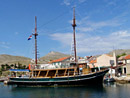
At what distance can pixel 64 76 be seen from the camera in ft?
128

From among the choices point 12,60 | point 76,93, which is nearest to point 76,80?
point 76,93

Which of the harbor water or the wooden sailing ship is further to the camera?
the wooden sailing ship

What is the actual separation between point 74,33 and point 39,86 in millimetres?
16303

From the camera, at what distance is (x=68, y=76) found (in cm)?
3850

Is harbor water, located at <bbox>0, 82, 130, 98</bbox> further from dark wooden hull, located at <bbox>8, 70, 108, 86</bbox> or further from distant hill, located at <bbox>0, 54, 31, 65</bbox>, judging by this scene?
distant hill, located at <bbox>0, 54, 31, 65</bbox>

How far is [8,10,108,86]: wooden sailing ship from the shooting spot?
125ft

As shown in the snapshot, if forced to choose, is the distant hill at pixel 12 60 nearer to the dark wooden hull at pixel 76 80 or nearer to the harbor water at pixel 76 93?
the dark wooden hull at pixel 76 80

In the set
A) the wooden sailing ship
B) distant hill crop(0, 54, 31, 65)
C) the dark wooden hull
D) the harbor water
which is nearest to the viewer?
the harbor water

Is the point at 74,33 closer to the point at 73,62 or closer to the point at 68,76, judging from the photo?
the point at 73,62

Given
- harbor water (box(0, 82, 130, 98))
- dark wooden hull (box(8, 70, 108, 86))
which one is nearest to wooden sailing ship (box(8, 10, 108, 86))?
dark wooden hull (box(8, 70, 108, 86))

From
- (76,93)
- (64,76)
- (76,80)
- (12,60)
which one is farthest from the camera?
(12,60)

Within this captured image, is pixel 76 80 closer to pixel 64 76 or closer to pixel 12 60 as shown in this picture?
pixel 64 76

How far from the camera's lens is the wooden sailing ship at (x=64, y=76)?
38088mm

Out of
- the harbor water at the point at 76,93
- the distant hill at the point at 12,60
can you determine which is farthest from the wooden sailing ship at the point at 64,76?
the distant hill at the point at 12,60
